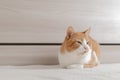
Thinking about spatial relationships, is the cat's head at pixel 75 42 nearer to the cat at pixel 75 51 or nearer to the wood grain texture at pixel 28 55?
the cat at pixel 75 51

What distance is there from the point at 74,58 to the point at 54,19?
0.38 metres

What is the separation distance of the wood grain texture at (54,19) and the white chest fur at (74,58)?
27 cm

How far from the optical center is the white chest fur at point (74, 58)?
1075 millimetres

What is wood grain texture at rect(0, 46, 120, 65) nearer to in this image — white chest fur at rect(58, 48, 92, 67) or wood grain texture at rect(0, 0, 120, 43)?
wood grain texture at rect(0, 0, 120, 43)

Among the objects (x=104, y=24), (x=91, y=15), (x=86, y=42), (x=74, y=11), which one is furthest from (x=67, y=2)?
(x=86, y=42)

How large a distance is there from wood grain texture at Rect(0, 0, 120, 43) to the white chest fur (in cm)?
27

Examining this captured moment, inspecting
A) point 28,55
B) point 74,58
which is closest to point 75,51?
point 74,58

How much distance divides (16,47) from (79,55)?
0.39 meters

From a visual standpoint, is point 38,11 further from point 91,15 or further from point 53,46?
point 91,15

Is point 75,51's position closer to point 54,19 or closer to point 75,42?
point 75,42

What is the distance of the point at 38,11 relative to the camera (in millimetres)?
1337

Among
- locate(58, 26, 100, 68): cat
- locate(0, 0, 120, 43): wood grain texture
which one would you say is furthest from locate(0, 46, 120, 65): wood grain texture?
locate(58, 26, 100, 68): cat

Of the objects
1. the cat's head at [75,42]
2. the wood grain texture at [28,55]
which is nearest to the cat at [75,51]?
the cat's head at [75,42]

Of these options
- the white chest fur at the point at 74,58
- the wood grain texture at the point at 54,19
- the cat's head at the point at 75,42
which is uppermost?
the wood grain texture at the point at 54,19
